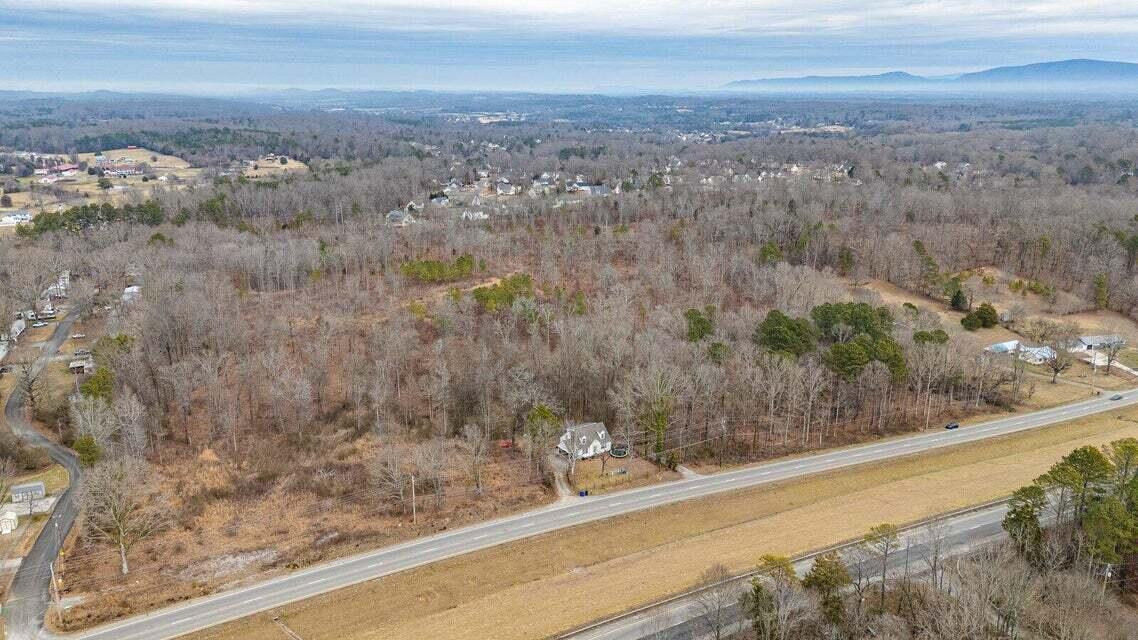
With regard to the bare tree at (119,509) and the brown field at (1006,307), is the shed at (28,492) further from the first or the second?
the brown field at (1006,307)

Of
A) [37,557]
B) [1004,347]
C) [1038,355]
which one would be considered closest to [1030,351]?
[1038,355]

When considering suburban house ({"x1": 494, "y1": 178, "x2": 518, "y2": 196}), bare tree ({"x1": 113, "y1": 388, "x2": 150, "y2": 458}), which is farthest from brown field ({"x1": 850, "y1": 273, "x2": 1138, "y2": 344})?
suburban house ({"x1": 494, "y1": 178, "x2": 518, "y2": 196})

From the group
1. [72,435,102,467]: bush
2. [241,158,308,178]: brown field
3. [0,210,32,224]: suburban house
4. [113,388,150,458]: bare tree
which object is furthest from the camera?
[241,158,308,178]: brown field

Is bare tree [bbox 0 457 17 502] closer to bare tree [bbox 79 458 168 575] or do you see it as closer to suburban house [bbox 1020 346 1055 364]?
bare tree [bbox 79 458 168 575]

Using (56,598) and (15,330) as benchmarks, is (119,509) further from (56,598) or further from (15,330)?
(15,330)

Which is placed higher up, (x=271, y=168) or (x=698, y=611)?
(x=271, y=168)

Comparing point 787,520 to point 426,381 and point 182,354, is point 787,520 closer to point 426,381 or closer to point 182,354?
point 426,381
